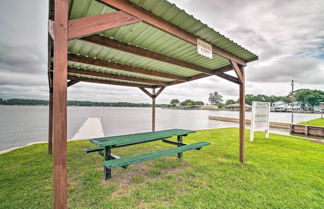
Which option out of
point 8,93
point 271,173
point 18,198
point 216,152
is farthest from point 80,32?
point 8,93

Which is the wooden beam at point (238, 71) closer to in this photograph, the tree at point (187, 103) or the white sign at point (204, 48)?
the white sign at point (204, 48)

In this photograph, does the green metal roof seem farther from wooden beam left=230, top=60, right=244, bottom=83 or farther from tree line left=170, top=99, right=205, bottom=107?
tree line left=170, top=99, right=205, bottom=107

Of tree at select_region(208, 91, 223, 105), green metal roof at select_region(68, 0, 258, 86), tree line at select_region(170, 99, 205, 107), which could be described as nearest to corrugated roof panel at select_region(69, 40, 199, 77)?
green metal roof at select_region(68, 0, 258, 86)

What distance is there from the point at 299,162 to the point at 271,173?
4.72ft

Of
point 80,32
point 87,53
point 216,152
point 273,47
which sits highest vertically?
point 273,47

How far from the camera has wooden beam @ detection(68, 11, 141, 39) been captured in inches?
57.4

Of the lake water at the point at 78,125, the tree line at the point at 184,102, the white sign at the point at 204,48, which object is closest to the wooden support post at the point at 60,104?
Result: the white sign at the point at 204,48

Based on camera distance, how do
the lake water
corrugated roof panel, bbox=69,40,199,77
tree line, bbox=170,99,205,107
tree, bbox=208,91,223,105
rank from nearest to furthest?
corrugated roof panel, bbox=69,40,199,77
the lake water
tree line, bbox=170,99,205,107
tree, bbox=208,91,223,105

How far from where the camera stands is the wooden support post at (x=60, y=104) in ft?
4.46

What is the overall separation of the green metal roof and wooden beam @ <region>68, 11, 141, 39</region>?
0.89ft

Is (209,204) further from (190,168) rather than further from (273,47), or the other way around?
(273,47)

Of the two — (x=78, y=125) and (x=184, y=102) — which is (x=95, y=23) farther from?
(x=184, y=102)

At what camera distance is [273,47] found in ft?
57.0

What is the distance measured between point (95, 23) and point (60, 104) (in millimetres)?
928
